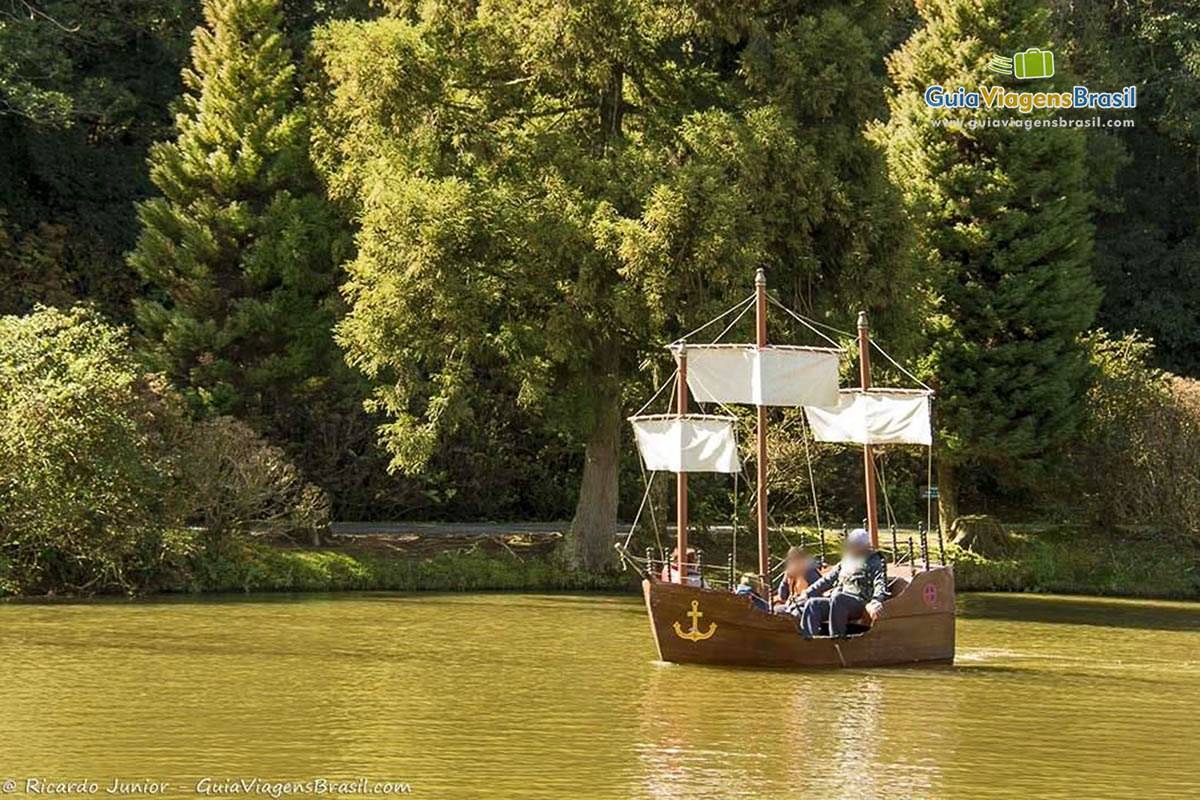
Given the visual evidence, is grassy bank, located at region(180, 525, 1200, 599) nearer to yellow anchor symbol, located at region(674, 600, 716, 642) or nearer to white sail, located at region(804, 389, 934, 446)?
white sail, located at region(804, 389, 934, 446)

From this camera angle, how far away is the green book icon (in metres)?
38.8

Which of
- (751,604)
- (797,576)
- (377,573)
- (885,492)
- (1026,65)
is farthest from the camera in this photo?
(1026,65)

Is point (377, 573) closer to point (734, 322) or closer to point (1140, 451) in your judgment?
point (734, 322)

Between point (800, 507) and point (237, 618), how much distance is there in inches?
635

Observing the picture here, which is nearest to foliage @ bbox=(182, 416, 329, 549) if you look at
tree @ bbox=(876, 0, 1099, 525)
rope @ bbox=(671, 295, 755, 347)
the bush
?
the bush

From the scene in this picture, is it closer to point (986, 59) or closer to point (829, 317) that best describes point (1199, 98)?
point (986, 59)

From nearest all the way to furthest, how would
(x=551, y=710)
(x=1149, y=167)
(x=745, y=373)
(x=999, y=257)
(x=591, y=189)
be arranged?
(x=551, y=710) < (x=745, y=373) < (x=591, y=189) < (x=999, y=257) < (x=1149, y=167)

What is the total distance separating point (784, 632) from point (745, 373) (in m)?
3.88

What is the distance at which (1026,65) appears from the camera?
38750 mm

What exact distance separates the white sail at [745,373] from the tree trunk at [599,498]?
9.18m

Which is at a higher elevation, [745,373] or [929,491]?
[745,373]

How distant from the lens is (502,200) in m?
33.7

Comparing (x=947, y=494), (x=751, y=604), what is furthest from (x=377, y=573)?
(x=947, y=494)

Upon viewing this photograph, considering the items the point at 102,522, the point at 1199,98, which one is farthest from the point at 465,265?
the point at 1199,98
